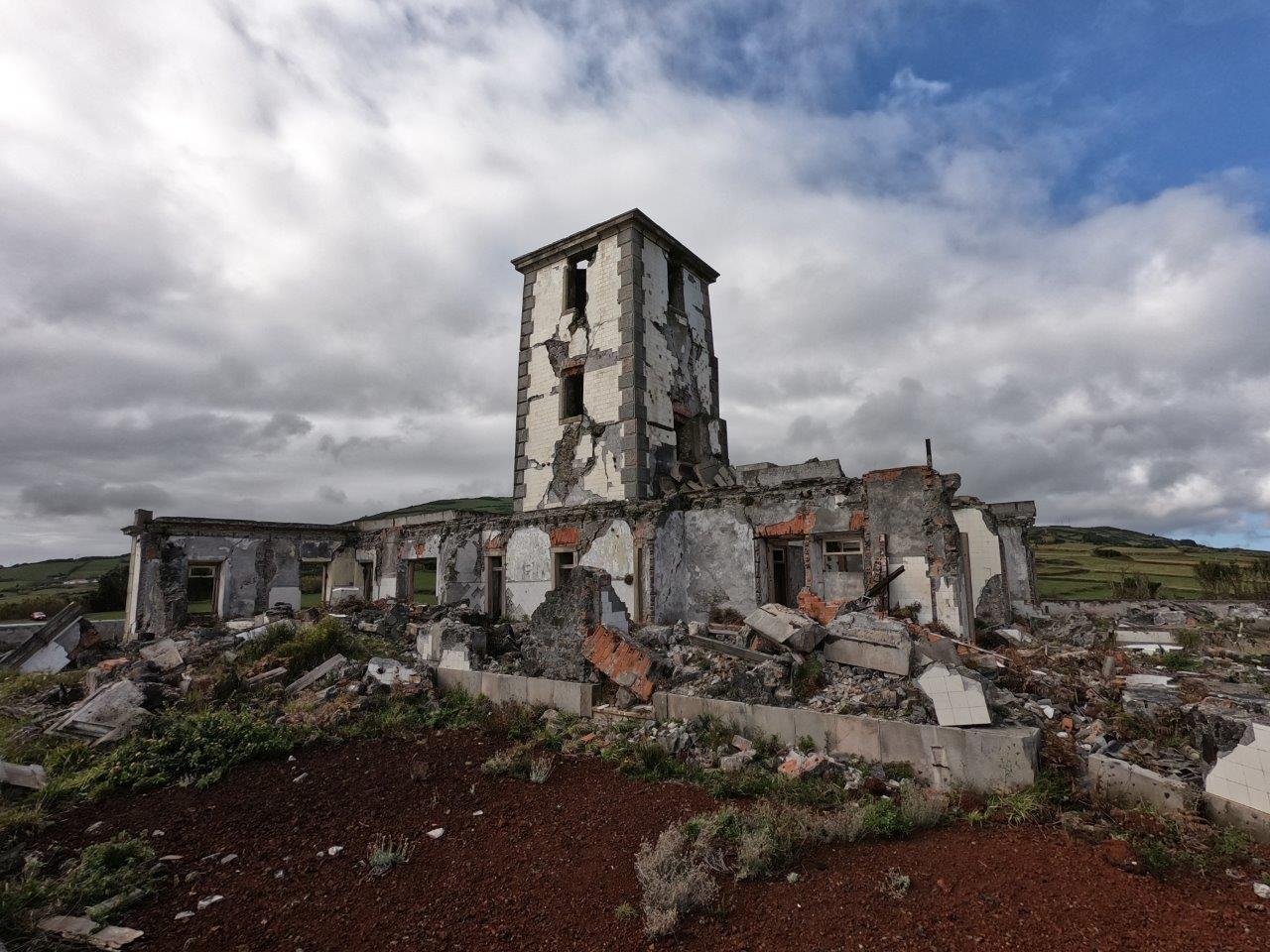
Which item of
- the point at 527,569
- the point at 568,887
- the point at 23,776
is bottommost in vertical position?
the point at 568,887

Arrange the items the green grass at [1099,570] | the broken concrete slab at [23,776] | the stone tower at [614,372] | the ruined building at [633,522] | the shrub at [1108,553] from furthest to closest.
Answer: the shrub at [1108,553] → the green grass at [1099,570] → the stone tower at [614,372] → the ruined building at [633,522] → the broken concrete slab at [23,776]

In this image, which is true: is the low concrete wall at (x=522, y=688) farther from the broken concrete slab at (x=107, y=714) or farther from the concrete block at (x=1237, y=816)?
the concrete block at (x=1237, y=816)

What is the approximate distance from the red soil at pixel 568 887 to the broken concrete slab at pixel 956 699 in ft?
4.47

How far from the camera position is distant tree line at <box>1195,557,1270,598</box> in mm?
24203

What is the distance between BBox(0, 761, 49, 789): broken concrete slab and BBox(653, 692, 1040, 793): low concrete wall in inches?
300

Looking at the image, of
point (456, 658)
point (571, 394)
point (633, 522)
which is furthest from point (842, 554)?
point (571, 394)

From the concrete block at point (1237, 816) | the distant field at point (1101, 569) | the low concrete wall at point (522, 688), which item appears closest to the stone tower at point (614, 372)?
the low concrete wall at point (522, 688)

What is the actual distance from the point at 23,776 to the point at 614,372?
12676 millimetres

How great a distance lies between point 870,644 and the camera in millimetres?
8109

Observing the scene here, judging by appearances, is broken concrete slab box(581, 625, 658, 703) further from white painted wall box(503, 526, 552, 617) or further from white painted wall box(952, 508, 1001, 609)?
white painted wall box(952, 508, 1001, 609)

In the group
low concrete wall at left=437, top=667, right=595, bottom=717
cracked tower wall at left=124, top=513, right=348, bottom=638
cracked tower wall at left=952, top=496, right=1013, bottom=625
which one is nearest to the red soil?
low concrete wall at left=437, top=667, right=595, bottom=717

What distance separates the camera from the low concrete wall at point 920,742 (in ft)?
19.1

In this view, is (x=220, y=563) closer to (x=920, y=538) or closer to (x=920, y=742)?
(x=920, y=538)

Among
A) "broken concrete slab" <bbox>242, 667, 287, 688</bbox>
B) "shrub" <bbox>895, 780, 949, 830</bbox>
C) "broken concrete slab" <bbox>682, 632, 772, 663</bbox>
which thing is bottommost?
"shrub" <bbox>895, 780, 949, 830</bbox>
